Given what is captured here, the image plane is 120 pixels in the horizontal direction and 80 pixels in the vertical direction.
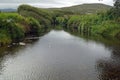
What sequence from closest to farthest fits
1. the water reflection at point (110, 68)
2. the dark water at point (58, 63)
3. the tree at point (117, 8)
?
the water reflection at point (110, 68) < the dark water at point (58, 63) < the tree at point (117, 8)

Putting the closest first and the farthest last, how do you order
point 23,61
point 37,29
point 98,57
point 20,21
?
point 23,61 < point 98,57 < point 20,21 < point 37,29

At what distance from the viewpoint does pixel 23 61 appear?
72938 millimetres

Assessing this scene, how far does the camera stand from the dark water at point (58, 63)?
59.2 metres

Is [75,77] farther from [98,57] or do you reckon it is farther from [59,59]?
[98,57]

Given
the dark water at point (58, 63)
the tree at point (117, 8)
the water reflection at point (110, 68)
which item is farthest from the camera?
the tree at point (117, 8)

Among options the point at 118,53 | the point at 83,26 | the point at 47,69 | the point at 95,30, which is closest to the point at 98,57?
the point at 118,53

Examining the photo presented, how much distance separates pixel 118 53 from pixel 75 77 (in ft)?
109

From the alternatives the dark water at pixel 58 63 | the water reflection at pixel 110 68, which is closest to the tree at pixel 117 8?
the dark water at pixel 58 63

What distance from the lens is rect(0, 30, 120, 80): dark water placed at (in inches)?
2331

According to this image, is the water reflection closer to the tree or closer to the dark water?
the dark water

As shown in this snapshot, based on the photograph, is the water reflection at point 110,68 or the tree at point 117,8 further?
the tree at point 117,8

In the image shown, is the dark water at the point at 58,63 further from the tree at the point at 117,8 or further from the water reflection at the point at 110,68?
the tree at the point at 117,8

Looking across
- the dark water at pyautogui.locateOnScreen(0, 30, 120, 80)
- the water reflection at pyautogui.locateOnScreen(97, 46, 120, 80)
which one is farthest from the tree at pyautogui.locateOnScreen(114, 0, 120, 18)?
the water reflection at pyautogui.locateOnScreen(97, 46, 120, 80)

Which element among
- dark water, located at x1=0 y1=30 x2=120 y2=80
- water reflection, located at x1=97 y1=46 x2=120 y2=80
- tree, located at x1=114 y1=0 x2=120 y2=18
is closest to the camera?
water reflection, located at x1=97 y1=46 x2=120 y2=80
